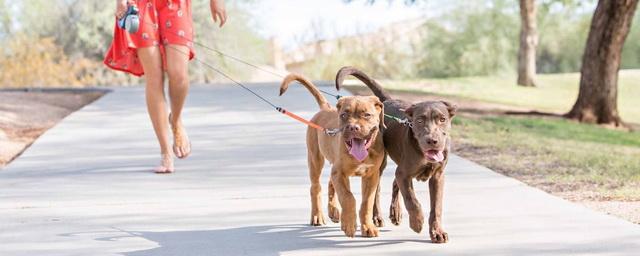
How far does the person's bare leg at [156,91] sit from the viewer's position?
8562 mm

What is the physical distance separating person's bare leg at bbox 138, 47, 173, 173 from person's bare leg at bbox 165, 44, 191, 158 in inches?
3.1

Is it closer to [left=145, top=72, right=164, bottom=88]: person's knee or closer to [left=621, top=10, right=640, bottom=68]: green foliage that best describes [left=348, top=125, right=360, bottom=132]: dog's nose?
[left=145, top=72, right=164, bottom=88]: person's knee

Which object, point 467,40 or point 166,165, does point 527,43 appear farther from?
point 166,165

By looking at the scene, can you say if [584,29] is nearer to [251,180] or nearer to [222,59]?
[222,59]

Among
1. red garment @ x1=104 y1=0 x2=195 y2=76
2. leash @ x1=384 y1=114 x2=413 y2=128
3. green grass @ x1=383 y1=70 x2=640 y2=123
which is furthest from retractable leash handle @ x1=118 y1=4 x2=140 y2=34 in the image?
green grass @ x1=383 y1=70 x2=640 y2=123

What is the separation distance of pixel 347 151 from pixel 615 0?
1101 cm

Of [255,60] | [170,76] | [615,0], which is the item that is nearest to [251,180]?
[170,76]

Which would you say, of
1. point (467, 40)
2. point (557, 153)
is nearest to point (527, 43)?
point (467, 40)

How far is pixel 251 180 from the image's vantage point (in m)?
8.56

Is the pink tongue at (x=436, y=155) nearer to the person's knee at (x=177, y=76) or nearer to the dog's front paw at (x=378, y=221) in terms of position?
the dog's front paw at (x=378, y=221)

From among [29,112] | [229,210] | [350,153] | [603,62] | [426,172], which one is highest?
[350,153]

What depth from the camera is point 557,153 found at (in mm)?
10656

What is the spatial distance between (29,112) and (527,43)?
1328 centimetres

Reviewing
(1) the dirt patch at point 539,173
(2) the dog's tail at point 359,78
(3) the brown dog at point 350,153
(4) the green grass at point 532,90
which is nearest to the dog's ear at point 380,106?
(3) the brown dog at point 350,153
